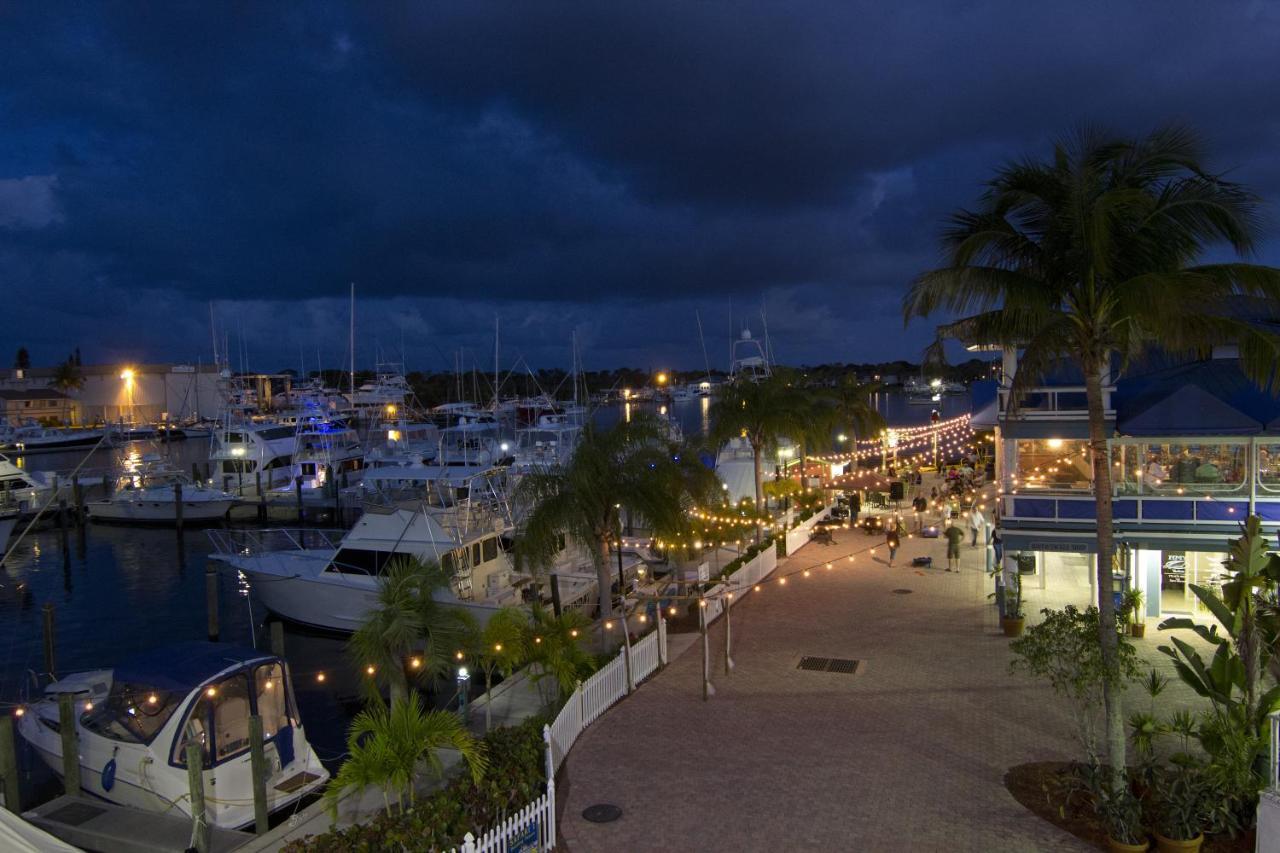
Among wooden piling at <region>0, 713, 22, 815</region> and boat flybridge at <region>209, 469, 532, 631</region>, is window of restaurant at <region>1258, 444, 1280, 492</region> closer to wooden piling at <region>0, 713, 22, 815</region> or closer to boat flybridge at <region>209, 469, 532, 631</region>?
boat flybridge at <region>209, 469, 532, 631</region>

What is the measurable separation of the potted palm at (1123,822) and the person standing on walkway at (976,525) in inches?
694

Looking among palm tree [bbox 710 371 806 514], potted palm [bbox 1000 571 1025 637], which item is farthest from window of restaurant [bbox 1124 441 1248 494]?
palm tree [bbox 710 371 806 514]

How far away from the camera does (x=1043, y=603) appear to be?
1923 cm

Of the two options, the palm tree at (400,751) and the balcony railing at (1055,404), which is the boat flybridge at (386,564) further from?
the balcony railing at (1055,404)

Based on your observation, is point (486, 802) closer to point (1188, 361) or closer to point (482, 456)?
point (1188, 361)

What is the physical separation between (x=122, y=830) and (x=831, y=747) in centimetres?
994

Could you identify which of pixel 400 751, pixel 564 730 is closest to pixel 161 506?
pixel 564 730

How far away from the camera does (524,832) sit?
9.05 meters

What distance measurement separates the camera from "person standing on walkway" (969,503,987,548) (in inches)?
1037

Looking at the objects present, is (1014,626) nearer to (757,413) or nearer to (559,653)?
(559,653)

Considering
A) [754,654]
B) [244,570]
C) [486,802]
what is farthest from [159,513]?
[486,802]

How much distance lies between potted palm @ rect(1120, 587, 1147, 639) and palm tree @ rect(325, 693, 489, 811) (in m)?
12.4

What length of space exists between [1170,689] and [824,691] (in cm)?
562

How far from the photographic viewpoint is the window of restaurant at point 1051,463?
1840 centimetres
